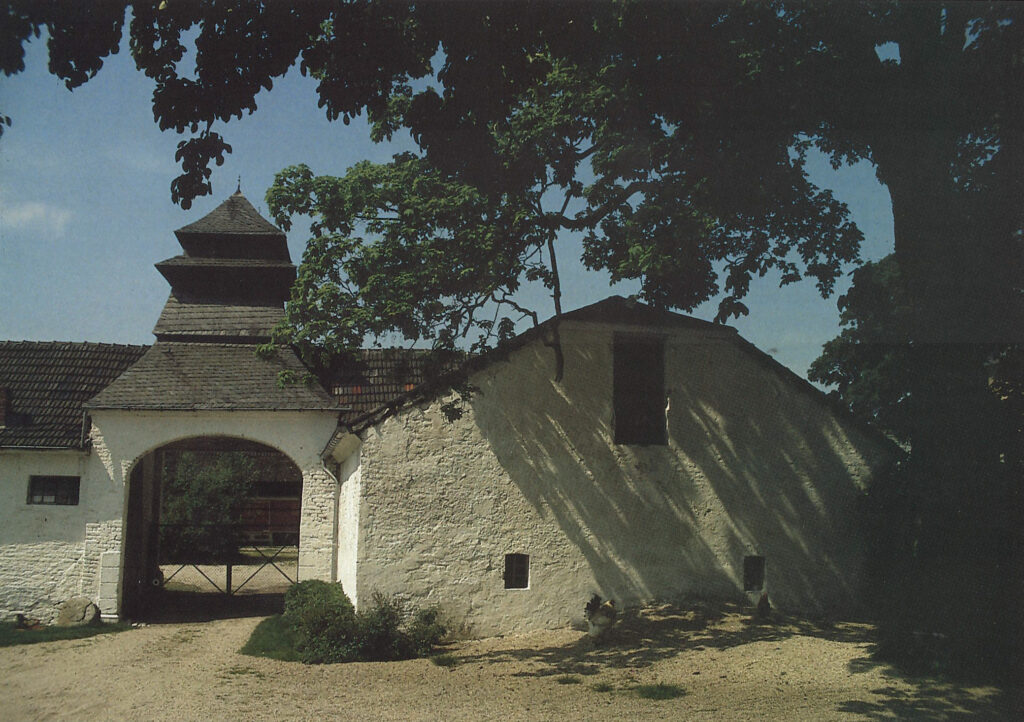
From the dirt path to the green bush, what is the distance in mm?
393

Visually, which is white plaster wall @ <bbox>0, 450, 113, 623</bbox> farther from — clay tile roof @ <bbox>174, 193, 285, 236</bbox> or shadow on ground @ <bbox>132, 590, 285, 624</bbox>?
clay tile roof @ <bbox>174, 193, 285, 236</bbox>

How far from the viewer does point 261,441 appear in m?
16.2

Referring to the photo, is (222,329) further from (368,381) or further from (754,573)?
(754,573)

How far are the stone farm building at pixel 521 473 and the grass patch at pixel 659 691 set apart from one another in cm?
359

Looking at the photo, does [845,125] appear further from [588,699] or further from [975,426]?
[588,699]

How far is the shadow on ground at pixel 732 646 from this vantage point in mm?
8539

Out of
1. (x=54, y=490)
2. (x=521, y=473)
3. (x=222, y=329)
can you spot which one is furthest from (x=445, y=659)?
(x=222, y=329)

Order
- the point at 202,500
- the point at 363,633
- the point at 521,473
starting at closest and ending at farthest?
the point at 363,633 < the point at 521,473 < the point at 202,500

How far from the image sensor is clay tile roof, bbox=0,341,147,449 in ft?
52.7

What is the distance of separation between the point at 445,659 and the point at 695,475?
211 inches

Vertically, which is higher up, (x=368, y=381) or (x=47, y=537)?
(x=368, y=381)

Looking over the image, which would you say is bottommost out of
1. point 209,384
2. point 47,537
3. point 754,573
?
point 754,573

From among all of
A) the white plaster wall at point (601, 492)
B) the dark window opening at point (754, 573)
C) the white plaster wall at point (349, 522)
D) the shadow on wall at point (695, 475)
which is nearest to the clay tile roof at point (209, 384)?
the white plaster wall at point (349, 522)

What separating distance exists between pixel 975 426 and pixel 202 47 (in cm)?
1017
